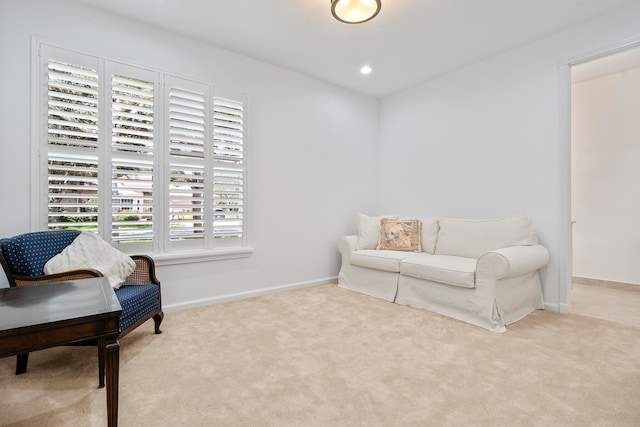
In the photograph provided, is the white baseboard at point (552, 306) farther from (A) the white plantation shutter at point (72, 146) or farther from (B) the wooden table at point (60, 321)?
(A) the white plantation shutter at point (72, 146)

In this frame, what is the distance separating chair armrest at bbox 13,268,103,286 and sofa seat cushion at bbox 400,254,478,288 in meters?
2.58

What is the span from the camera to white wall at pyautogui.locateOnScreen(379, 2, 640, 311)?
3031 millimetres

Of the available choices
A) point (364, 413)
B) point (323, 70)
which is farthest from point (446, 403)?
point (323, 70)

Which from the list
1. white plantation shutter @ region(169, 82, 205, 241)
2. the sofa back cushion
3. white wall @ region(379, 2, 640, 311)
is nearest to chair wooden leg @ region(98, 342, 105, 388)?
white plantation shutter @ region(169, 82, 205, 241)

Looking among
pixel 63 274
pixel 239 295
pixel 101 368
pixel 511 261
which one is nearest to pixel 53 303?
pixel 101 368

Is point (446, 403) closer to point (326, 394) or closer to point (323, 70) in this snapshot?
point (326, 394)

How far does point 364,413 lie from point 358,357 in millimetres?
580

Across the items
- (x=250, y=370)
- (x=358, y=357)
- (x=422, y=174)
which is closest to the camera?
(x=250, y=370)

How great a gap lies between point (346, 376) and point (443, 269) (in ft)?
4.87

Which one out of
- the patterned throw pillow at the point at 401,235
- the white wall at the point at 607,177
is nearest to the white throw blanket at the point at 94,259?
the patterned throw pillow at the point at 401,235

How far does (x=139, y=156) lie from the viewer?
287 centimetres

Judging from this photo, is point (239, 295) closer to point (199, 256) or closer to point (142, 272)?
point (199, 256)

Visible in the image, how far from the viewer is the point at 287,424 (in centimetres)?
146

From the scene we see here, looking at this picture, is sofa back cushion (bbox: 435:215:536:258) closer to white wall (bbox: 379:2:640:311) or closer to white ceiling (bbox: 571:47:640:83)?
white wall (bbox: 379:2:640:311)
